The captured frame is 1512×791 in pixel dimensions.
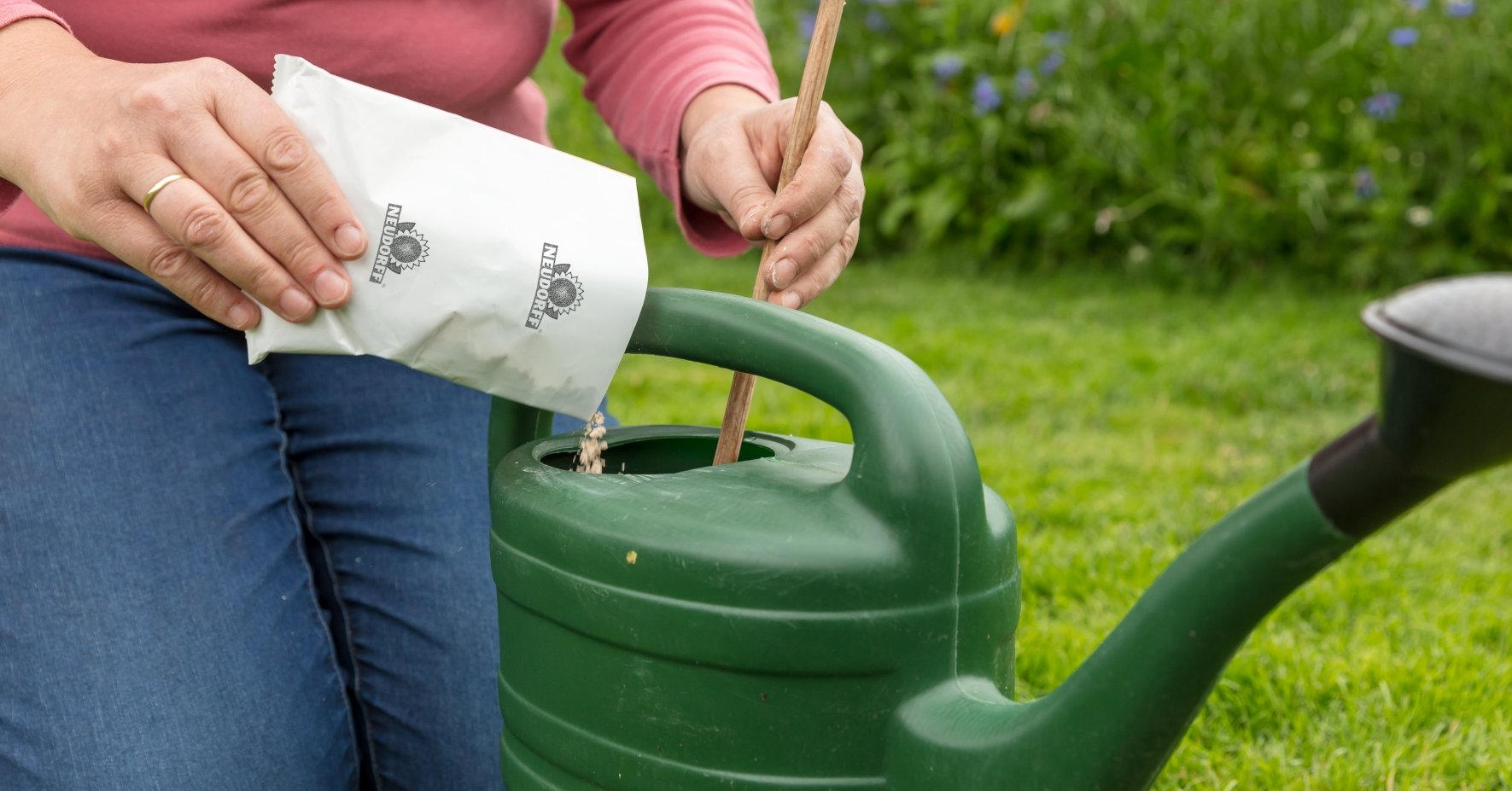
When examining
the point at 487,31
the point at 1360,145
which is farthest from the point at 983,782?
the point at 1360,145

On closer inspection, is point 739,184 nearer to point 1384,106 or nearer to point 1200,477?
point 1200,477

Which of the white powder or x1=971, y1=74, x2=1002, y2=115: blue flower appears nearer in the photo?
the white powder

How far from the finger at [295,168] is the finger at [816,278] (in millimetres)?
335

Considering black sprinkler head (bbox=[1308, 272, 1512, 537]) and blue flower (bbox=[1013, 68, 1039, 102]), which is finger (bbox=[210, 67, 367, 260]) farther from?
blue flower (bbox=[1013, 68, 1039, 102])

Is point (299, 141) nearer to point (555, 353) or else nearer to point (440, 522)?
point (555, 353)

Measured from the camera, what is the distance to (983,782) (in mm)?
799

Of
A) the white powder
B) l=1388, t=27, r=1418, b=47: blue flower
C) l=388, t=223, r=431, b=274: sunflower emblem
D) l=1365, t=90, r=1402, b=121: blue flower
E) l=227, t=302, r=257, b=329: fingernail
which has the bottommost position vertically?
l=1365, t=90, r=1402, b=121: blue flower

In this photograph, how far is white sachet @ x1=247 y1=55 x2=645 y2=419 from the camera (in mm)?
885

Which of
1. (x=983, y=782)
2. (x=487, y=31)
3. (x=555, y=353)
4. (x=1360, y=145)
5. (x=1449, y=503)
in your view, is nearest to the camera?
(x=983, y=782)

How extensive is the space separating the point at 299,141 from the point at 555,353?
21cm

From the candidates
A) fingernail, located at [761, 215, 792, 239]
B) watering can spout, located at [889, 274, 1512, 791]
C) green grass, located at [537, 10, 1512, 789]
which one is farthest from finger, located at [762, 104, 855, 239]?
green grass, located at [537, 10, 1512, 789]

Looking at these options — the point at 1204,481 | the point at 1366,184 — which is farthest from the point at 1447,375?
the point at 1366,184

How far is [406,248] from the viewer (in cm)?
89

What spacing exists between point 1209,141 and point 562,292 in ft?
9.80
